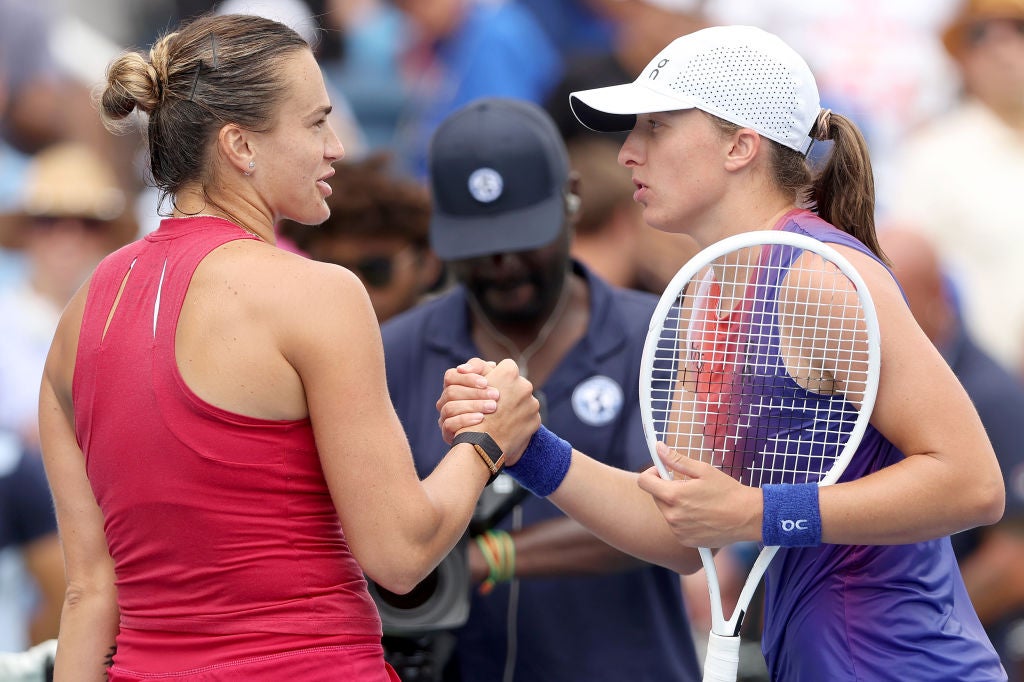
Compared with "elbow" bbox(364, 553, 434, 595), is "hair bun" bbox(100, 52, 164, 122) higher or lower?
higher

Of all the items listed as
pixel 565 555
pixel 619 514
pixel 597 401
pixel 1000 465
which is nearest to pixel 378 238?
pixel 597 401

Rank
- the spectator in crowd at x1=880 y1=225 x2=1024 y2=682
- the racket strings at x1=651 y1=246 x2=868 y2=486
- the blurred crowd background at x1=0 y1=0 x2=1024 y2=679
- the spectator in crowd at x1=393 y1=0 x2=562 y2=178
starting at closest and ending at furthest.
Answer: the racket strings at x1=651 y1=246 x2=868 y2=486, the spectator in crowd at x1=880 y1=225 x2=1024 y2=682, the blurred crowd background at x1=0 y1=0 x2=1024 y2=679, the spectator in crowd at x1=393 y1=0 x2=562 y2=178

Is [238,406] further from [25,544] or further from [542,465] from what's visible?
[25,544]

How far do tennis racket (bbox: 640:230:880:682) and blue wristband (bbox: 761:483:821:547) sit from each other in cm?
6

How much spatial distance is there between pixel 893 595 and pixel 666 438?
546 mm

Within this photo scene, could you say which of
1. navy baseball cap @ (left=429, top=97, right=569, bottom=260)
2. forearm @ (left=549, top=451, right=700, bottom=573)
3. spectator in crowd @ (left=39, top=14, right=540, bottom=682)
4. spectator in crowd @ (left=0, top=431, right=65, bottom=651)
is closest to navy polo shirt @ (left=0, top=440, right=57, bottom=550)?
spectator in crowd @ (left=0, top=431, right=65, bottom=651)

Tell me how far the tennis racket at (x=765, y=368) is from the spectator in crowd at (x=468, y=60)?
4.43 meters

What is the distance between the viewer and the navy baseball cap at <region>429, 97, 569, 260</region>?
3.95 metres

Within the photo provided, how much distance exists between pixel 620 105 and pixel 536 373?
4.39 ft

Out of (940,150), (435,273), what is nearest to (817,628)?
(435,273)

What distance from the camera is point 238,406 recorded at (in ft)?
7.65

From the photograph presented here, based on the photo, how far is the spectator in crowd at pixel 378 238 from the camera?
15.2 ft

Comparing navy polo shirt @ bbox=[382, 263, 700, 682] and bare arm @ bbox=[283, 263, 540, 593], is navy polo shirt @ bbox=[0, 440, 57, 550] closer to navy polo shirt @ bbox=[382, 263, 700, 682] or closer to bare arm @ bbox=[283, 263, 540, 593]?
navy polo shirt @ bbox=[382, 263, 700, 682]

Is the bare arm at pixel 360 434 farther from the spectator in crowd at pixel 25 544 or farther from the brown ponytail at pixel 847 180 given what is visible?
the spectator in crowd at pixel 25 544
